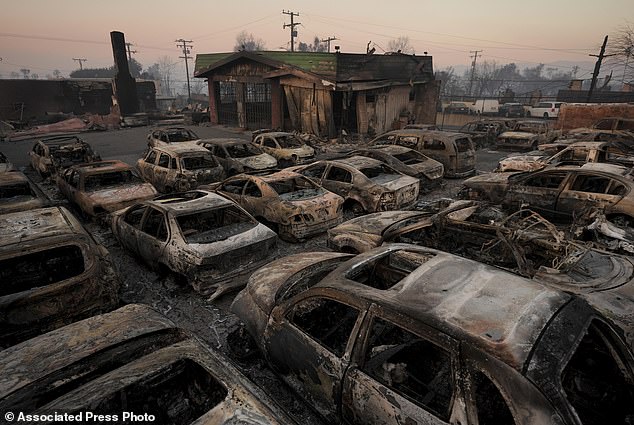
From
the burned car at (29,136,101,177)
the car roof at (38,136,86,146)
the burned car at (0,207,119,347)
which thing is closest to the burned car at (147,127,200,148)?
the burned car at (29,136,101,177)

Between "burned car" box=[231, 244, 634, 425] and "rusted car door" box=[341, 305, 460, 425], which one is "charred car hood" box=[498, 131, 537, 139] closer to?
"burned car" box=[231, 244, 634, 425]

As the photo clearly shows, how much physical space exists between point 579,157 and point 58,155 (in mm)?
17376

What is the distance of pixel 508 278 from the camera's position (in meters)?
2.90

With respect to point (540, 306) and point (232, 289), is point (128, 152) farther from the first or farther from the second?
point (540, 306)

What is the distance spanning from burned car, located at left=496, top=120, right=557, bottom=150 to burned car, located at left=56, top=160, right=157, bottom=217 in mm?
16874

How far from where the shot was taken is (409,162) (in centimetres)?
1105

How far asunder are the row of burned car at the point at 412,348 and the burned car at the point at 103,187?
5.33 m

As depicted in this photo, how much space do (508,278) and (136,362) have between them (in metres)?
3.05

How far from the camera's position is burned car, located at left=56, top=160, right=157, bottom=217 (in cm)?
801

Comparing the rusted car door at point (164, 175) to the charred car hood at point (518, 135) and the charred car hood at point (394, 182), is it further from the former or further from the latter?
the charred car hood at point (518, 135)

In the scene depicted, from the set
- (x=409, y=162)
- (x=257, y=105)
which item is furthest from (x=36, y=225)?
(x=257, y=105)

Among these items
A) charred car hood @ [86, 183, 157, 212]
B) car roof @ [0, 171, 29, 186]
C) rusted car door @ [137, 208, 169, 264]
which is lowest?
rusted car door @ [137, 208, 169, 264]

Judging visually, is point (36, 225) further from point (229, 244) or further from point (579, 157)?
point (579, 157)

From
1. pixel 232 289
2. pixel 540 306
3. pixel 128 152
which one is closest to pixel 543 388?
pixel 540 306
